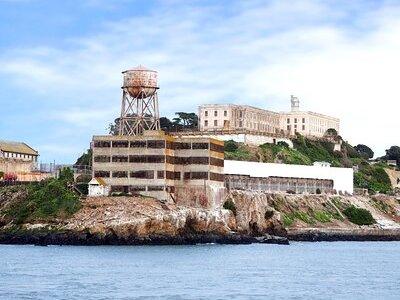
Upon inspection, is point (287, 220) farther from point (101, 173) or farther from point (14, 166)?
point (14, 166)

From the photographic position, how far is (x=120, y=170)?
411ft

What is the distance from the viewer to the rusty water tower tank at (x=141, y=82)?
440 ft

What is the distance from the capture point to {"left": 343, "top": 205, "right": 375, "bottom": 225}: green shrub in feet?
527

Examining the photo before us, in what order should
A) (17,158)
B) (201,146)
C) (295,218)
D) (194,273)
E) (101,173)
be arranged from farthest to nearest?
(17,158), (295,218), (201,146), (101,173), (194,273)

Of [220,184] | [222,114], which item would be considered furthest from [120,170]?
[222,114]

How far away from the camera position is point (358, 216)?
16125 cm

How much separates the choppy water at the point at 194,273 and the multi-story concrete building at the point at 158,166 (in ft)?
33.3

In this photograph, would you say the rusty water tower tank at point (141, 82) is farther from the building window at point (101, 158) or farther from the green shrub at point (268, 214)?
the green shrub at point (268, 214)

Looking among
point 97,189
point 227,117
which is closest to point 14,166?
point 227,117

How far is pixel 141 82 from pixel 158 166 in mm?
13938

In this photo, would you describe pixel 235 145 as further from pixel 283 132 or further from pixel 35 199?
pixel 35 199

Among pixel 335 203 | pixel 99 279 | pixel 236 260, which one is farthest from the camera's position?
pixel 335 203

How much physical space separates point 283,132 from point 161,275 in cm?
11571

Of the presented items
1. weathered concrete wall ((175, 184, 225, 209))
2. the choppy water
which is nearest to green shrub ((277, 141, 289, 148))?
weathered concrete wall ((175, 184, 225, 209))
